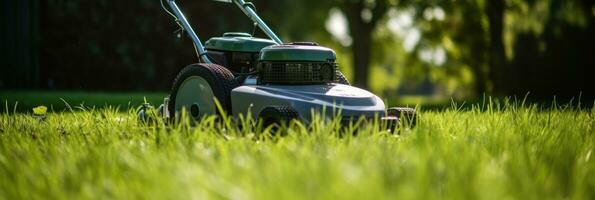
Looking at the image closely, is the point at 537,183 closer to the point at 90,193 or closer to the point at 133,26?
the point at 90,193

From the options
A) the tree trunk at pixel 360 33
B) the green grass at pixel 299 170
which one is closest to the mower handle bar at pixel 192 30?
the green grass at pixel 299 170

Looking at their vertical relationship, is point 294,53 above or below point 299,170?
above

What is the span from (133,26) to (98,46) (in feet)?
3.55

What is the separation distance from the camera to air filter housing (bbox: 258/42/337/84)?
439cm

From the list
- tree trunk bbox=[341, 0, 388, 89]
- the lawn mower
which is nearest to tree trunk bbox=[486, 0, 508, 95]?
tree trunk bbox=[341, 0, 388, 89]

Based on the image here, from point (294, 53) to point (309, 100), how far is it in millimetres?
411

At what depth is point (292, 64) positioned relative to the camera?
14.6 ft

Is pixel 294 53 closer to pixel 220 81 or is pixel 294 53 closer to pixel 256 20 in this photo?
pixel 220 81

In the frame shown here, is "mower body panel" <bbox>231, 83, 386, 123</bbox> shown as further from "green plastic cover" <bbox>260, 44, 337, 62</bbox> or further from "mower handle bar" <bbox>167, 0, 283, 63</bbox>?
"mower handle bar" <bbox>167, 0, 283, 63</bbox>

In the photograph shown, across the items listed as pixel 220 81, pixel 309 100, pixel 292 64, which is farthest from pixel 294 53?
pixel 220 81

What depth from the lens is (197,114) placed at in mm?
4809

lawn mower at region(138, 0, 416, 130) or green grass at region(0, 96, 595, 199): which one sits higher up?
lawn mower at region(138, 0, 416, 130)

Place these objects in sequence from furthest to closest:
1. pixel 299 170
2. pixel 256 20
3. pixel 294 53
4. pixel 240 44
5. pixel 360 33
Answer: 1. pixel 360 33
2. pixel 256 20
3. pixel 240 44
4. pixel 294 53
5. pixel 299 170

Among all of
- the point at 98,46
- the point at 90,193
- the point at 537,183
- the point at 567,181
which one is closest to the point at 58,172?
the point at 90,193
